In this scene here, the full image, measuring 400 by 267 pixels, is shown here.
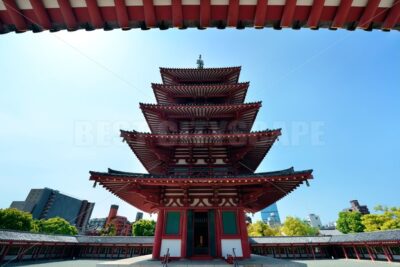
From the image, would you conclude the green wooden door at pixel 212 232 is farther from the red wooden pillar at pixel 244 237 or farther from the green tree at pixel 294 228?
the green tree at pixel 294 228

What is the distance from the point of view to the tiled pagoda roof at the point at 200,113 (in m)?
13.3

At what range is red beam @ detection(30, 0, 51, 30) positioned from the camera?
3.37m

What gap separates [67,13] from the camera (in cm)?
350

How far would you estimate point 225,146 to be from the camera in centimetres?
1262

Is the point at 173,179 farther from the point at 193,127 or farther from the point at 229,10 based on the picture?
the point at 229,10

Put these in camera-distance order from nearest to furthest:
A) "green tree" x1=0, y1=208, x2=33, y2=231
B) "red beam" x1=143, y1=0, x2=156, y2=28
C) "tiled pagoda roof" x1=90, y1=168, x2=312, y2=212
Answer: "red beam" x1=143, y1=0, x2=156, y2=28 → "tiled pagoda roof" x1=90, y1=168, x2=312, y2=212 → "green tree" x1=0, y1=208, x2=33, y2=231

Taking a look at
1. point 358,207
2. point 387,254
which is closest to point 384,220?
point 387,254

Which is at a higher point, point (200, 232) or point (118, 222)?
point (118, 222)

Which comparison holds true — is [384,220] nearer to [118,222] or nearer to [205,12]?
[205,12]

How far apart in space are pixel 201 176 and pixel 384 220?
156 feet

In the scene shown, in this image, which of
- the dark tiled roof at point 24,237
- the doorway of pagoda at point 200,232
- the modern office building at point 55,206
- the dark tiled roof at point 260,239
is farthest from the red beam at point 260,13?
the modern office building at point 55,206

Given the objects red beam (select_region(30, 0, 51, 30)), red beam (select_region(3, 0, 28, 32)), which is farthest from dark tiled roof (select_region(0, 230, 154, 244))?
red beam (select_region(30, 0, 51, 30))

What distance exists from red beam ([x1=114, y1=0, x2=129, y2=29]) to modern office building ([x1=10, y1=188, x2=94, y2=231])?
89.8m

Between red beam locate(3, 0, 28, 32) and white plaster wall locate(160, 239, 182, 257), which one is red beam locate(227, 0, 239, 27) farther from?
white plaster wall locate(160, 239, 182, 257)
